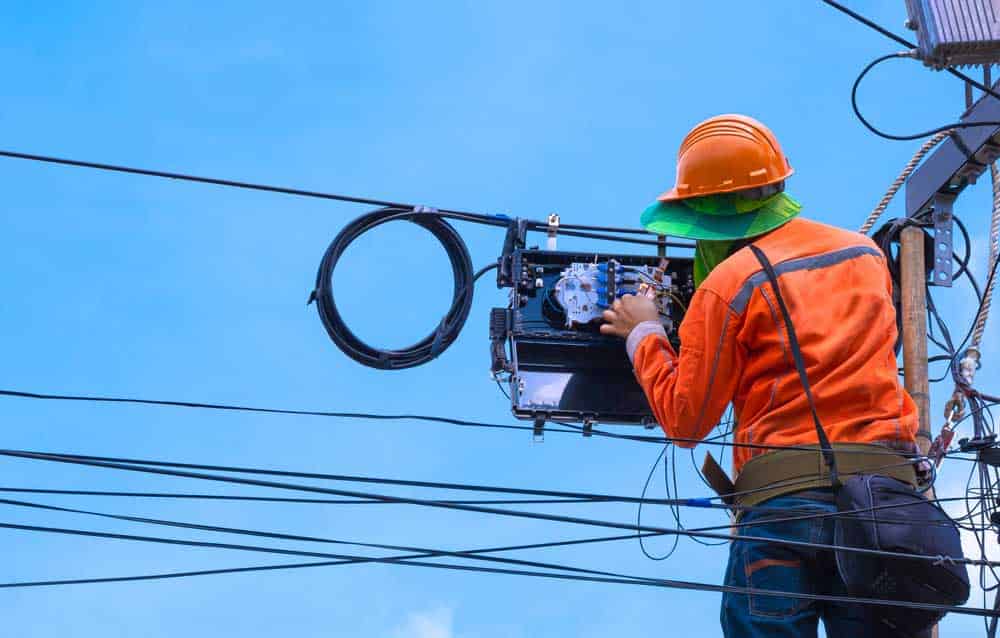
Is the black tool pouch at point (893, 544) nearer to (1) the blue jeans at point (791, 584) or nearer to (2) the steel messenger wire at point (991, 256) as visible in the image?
(1) the blue jeans at point (791, 584)

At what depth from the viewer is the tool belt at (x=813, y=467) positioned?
239 inches

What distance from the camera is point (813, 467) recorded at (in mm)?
6082

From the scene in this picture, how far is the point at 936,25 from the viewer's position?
21.5 feet

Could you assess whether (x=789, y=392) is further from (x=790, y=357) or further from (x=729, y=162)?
(x=729, y=162)

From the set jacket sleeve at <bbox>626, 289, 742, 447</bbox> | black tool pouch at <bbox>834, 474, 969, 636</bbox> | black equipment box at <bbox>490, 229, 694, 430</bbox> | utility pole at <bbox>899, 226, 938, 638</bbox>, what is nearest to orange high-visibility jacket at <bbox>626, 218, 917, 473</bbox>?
jacket sleeve at <bbox>626, 289, 742, 447</bbox>

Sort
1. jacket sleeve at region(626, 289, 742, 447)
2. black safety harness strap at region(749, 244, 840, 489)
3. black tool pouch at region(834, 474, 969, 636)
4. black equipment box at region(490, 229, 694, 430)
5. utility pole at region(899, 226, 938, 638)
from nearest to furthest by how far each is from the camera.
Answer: black tool pouch at region(834, 474, 969, 636) < black safety harness strap at region(749, 244, 840, 489) < jacket sleeve at region(626, 289, 742, 447) < black equipment box at region(490, 229, 694, 430) < utility pole at region(899, 226, 938, 638)

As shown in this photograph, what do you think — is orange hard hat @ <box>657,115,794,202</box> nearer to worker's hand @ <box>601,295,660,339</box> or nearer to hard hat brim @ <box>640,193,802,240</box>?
hard hat brim @ <box>640,193,802,240</box>

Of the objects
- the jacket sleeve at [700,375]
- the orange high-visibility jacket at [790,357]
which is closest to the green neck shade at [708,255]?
the orange high-visibility jacket at [790,357]

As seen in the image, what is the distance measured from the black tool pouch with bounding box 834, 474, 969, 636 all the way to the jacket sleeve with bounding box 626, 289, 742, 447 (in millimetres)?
606

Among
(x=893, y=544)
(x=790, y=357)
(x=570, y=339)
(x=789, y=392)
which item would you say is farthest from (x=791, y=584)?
(x=570, y=339)

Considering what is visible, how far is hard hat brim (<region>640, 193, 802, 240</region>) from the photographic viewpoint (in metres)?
6.66

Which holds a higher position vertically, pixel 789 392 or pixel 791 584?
pixel 789 392

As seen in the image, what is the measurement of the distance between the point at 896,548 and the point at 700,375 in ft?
3.23

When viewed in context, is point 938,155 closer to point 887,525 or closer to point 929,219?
point 929,219
